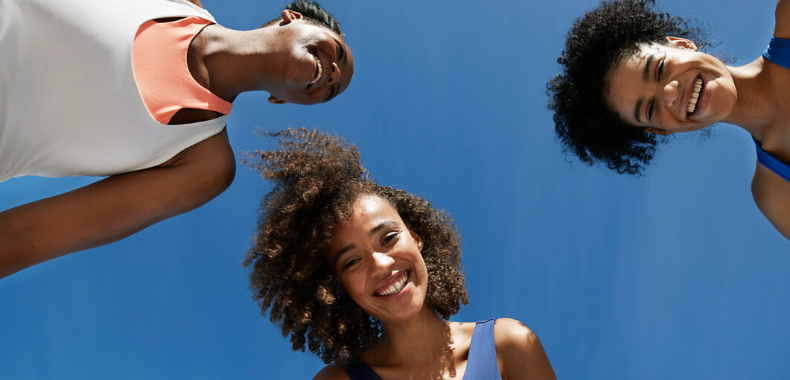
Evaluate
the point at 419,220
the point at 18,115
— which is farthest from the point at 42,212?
the point at 419,220

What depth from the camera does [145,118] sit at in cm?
213

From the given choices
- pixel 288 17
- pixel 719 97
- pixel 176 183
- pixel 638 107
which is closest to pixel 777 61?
pixel 719 97

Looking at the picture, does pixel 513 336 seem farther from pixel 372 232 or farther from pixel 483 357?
pixel 372 232

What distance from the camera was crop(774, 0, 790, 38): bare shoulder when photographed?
294 centimetres

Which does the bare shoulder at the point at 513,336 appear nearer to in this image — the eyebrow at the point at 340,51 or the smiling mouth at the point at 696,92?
the smiling mouth at the point at 696,92

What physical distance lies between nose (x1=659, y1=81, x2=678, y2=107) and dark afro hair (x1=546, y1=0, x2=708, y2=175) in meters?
0.45

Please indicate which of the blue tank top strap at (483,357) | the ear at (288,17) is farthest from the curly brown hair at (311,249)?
the ear at (288,17)

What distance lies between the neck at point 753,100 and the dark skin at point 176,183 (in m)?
2.30

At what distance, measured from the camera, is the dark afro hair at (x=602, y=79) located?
333 centimetres

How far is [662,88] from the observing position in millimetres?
2809

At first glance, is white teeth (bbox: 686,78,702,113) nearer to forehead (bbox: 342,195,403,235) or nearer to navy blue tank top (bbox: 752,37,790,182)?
navy blue tank top (bbox: 752,37,790,182)

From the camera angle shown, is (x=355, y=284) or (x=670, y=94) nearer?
(x=670, y=94)

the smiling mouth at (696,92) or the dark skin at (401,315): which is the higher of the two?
the smiling mouth at (696,92)

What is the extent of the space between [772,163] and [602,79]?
1081 millimetres
